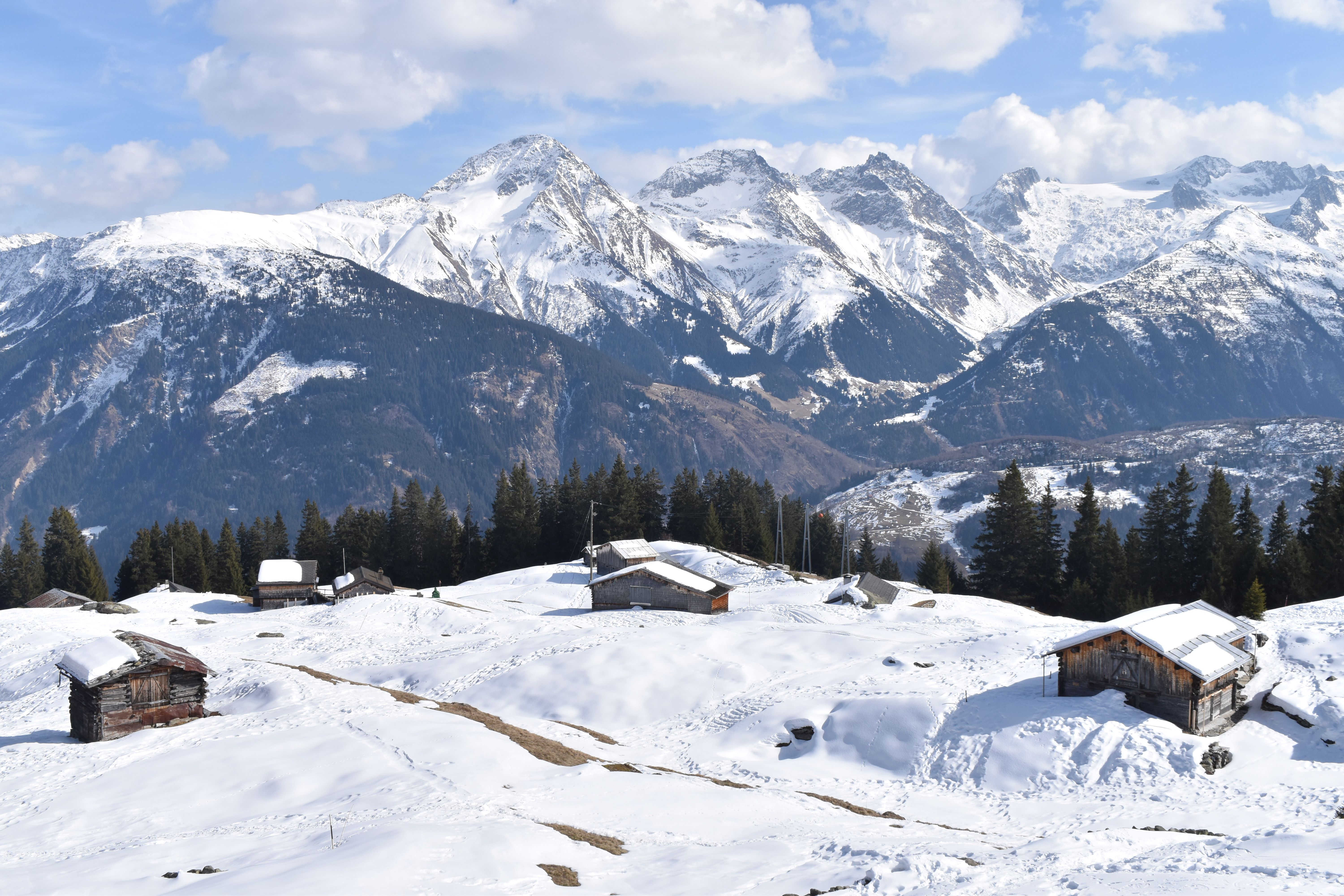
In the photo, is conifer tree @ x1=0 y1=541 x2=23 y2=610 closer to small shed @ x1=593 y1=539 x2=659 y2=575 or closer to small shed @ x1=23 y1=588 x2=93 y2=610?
small shed @ x1=23 y1=588 x2=93 y2=610

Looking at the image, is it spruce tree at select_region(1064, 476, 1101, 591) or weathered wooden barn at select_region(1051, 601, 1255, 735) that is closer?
weathered wooden barn at select_region(1051, 601, 1255, 735)

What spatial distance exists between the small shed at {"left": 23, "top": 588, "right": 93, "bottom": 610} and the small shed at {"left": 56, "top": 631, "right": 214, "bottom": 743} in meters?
51.9

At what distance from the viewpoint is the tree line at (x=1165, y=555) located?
258ft

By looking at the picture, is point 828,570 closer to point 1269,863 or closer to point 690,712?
point 690,712

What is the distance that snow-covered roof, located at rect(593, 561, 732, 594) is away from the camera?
275 ft

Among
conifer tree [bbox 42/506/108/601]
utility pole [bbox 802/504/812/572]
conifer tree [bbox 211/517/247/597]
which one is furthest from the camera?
utility pole [bbox 802/504/812/572]

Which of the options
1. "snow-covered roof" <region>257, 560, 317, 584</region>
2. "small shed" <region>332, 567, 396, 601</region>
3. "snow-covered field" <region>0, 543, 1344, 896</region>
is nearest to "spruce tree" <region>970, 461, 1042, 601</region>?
"snow-covered field" <region>0, 543, 1344, 896</region>

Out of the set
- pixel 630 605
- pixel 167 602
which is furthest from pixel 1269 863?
pixel 167 602

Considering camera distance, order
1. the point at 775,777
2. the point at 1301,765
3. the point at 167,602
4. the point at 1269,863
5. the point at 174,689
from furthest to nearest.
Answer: the point at 167,602 < the point at 174,689 < the point at 775,777 < the point at 1301,765 < the point at 1269,863

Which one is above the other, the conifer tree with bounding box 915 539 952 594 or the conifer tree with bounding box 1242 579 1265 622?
the conifer tree with bounding box 1242 579 1265 622

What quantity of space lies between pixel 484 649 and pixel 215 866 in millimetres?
37545

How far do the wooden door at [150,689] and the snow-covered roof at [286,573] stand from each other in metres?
48.8

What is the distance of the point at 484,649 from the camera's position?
6781 centimetres

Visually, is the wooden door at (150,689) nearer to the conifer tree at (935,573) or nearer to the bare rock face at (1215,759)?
the bare rock face at (1215,759)
